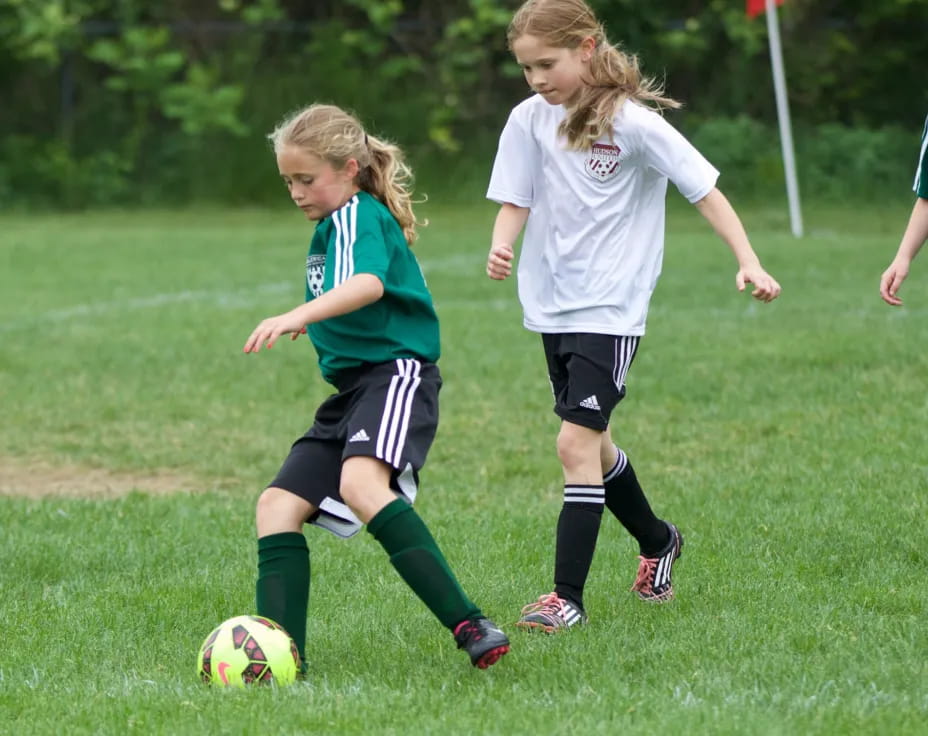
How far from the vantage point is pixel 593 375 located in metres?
4.29

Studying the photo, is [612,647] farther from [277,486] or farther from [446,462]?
[446,462]

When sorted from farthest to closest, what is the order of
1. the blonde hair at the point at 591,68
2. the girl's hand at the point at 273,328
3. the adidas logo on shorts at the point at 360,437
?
the blonde hair at the point at 591,68 < the adidas logo on shorts at the point at 360,437 < the girl's hand at the point at 273,328

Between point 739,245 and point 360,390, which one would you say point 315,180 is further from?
point 739,245

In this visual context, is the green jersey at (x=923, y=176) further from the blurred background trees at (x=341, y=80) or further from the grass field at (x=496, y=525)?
the blurred background trees at (x=341, y=80)

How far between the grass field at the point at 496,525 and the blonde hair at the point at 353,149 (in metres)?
1.22

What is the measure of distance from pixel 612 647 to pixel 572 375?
80 centimetres

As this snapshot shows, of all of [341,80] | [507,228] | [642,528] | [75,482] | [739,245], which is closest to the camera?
[739,245]

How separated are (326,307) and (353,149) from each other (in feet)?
1.65

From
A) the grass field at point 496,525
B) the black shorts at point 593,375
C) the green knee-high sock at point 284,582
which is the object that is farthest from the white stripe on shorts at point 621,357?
the green knee-high sock at point 284,582

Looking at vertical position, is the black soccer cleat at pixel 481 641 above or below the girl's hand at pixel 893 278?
below

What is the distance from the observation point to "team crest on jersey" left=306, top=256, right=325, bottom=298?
3965mm

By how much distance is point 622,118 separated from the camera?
4270 millimetres

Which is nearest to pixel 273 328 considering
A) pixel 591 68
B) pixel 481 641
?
pixel 481 641

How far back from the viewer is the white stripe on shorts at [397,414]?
12.4 ft
